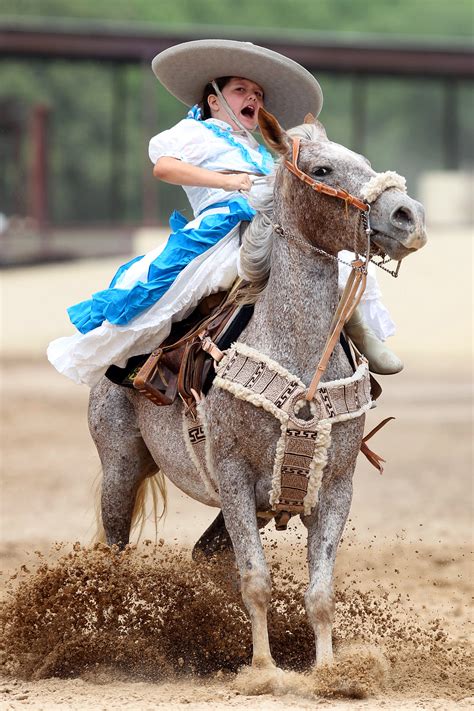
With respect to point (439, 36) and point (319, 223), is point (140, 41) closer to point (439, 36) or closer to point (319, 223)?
point (319, 223)

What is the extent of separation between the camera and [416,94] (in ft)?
166

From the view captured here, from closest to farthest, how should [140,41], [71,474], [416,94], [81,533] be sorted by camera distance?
[81,533]
[71,474]
[140,41]
[416,94]

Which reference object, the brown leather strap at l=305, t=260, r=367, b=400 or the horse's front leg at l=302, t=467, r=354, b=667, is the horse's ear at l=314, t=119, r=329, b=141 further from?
the horse's front leg at l=302, t=467, r=354, b=667

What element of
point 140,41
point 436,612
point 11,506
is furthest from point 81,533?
point 140,41

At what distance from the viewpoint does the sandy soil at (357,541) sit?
4465 mm

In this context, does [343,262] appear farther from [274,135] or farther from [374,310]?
[374,310]

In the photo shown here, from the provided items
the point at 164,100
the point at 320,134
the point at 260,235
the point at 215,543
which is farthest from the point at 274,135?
the point at 164,100

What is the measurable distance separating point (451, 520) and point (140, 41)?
1609cm

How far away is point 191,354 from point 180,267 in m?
0.38

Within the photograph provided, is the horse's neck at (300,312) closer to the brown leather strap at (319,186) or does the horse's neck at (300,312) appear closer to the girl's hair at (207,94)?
the brown leather strap at (319,186)

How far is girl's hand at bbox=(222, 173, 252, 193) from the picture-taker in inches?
179

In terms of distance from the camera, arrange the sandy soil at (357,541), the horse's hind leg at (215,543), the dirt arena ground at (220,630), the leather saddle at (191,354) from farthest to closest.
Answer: the horse's hind leg at (215,543) < the leather saddle at (191,354) < the sandy soil at (357,541) < the dirt arena ground at (220,630)

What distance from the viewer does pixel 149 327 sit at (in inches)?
193

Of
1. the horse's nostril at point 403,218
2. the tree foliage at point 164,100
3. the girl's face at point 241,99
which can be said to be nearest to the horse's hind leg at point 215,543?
the girl's face at point 241,99
